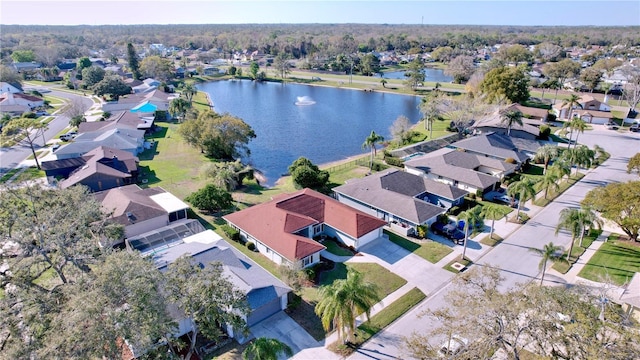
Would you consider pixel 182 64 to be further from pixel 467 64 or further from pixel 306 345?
pixel 306 345

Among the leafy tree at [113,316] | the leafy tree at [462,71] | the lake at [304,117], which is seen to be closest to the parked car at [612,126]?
the lake at [304,117]

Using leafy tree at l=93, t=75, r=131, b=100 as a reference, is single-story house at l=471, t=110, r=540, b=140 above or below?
below

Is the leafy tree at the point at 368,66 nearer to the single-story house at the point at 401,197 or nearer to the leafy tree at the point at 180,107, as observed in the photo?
the leafy tree at the point at 180,107

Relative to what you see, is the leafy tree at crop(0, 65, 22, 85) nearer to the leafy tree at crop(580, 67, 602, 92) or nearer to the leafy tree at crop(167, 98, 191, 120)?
the leafy tree at crop(167, 98, 191, 120)

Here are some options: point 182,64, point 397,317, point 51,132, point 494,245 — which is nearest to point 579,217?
point 494,245

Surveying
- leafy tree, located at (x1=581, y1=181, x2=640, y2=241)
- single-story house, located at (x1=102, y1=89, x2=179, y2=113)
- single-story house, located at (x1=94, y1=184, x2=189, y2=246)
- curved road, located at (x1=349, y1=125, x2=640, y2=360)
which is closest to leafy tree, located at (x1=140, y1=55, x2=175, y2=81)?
single-story house, located at (x1=102, y1=89, x2=179, y2=113)

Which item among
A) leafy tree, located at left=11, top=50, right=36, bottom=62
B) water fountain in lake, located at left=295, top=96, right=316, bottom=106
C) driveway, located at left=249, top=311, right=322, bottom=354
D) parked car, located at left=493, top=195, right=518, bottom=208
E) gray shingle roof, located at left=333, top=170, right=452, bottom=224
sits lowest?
driveway, located at left=249, top=311, right=322, bottom=354
